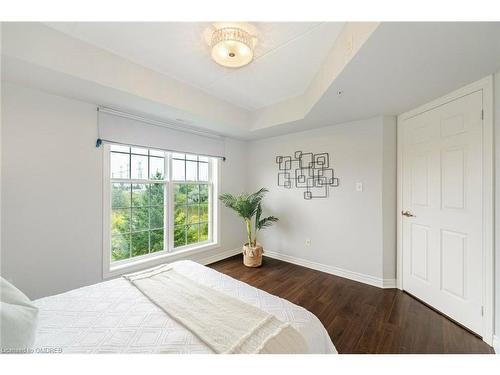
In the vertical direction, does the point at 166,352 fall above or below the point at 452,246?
below

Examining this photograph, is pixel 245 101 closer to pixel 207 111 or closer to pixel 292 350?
pixel 207 111

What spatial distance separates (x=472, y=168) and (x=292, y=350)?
2.06 m

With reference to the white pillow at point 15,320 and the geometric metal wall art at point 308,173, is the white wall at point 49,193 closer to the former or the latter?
the white pillow at point 15,320

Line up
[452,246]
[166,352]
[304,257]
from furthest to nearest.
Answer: [304,257] → [452,246] → [166,352]

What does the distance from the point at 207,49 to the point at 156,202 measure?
1.99 meters

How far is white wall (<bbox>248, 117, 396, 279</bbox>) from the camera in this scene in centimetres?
251

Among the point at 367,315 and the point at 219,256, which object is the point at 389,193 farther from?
the point at 219,256

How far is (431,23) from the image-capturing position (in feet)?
3.54

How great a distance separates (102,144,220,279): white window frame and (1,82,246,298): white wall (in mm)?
62

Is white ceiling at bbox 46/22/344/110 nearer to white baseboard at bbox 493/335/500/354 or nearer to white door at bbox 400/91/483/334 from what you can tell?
white door at bbox 400/91/483/334

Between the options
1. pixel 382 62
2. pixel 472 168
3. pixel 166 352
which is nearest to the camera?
pixel 166 352

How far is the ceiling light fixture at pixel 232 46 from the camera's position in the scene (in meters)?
1.43

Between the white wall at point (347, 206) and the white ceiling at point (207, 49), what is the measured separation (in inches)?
38.3

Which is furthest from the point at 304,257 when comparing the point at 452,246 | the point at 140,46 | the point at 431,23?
the point at 140,46
